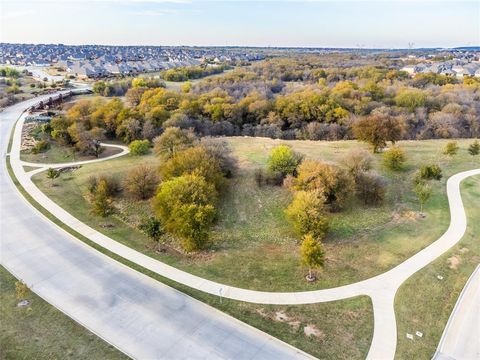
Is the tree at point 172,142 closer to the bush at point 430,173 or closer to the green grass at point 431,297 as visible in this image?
the bush at point 430,173

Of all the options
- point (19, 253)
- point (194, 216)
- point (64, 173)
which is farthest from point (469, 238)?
point (64, 173)

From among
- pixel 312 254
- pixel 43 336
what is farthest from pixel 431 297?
pixel 43 336

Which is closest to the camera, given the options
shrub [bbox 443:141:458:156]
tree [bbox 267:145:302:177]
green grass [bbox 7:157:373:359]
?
green grass [bbox 7:157:373:359]

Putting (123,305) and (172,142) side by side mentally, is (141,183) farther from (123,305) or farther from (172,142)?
(123,305)

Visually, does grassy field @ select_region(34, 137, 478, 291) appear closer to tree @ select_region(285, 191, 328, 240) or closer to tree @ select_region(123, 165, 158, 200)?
tree @ select_region(123, 165, 158, 200)

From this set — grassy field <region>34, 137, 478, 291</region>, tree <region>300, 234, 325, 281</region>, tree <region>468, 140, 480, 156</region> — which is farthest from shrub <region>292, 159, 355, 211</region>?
tree <region>468, 140, 480, 156</region>
